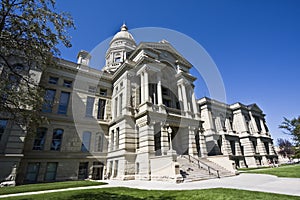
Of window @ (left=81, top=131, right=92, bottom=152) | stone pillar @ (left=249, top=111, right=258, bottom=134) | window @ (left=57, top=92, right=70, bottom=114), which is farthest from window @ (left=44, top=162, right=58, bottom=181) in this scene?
stone pillar @ (left=249, top=111, right=258, bottom=134)

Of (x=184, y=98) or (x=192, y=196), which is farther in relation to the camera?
(x=184, y=98)

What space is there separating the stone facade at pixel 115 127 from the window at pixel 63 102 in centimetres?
12

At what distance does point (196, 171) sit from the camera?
1653 centimetres

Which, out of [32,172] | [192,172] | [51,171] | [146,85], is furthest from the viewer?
[146,85]

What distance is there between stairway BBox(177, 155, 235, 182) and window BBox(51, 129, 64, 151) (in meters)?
14.8

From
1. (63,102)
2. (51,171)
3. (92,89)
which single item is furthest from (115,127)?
(51,171)

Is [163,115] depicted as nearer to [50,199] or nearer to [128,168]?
[128,168]

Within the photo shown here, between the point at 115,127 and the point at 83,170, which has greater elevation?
the point at 115,127

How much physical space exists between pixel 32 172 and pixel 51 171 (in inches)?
71.8

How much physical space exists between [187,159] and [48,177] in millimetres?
16186

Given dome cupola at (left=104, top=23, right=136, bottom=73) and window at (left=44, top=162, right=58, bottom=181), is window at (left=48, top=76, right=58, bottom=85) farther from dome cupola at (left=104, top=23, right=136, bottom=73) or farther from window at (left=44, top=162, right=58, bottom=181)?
dome cupola at (left=104, top=23, right=136, bottom=73)

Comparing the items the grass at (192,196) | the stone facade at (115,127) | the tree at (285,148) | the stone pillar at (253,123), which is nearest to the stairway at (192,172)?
the stone facade at (115,127)

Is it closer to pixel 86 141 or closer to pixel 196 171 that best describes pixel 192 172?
pixel 196 171

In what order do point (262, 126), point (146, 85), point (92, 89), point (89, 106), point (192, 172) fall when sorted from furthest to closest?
point (262, 126) < point (92, 89) < point (89, 106) < point (146, 85) < point (192, 172)
